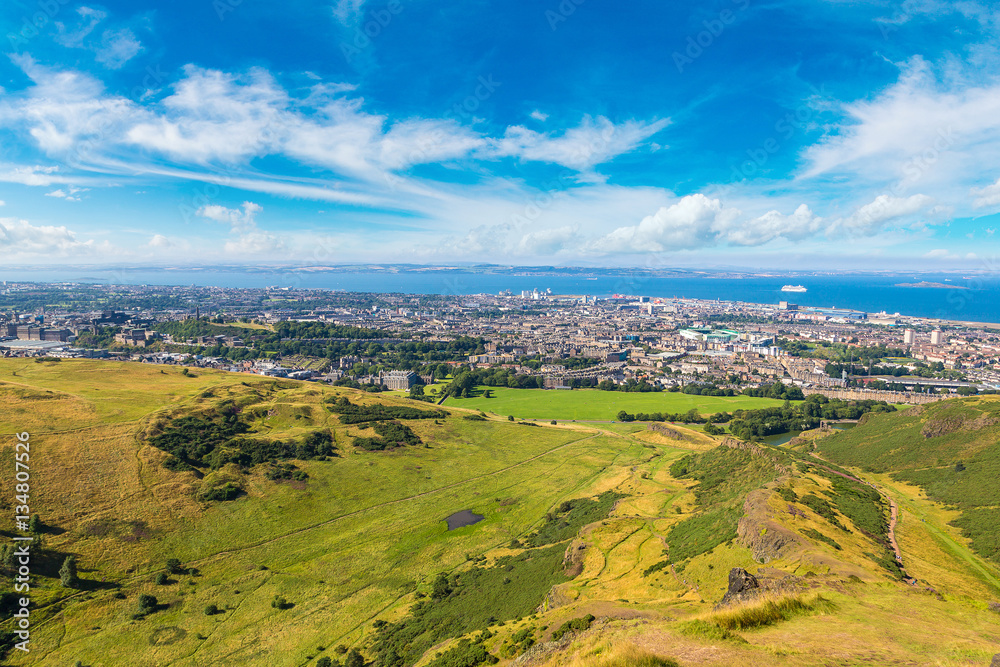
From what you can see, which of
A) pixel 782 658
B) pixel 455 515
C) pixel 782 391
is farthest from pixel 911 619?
pixel 782 391

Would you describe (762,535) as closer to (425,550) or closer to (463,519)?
(425,550)

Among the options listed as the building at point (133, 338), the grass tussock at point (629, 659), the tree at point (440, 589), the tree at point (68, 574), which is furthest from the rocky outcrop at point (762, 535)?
the building at point (133, 338)

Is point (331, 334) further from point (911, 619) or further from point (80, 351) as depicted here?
point (911, 619)

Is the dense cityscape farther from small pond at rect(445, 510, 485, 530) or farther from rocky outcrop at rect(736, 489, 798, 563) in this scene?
rocky outcrop at rect(736, 489, 798, 563)

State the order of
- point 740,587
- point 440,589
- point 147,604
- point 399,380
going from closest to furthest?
point 740,587 < point 147,604 < point 440,589 < point 399,380

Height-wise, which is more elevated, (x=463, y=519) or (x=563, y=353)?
(x=563, y=353)

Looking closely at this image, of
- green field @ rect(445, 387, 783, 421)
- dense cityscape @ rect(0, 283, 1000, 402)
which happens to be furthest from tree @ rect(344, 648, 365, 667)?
dense cityscape @ rect(0, 283, 1000, 402)

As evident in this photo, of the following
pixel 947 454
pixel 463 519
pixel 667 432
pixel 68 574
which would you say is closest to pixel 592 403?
pixel 667 432
